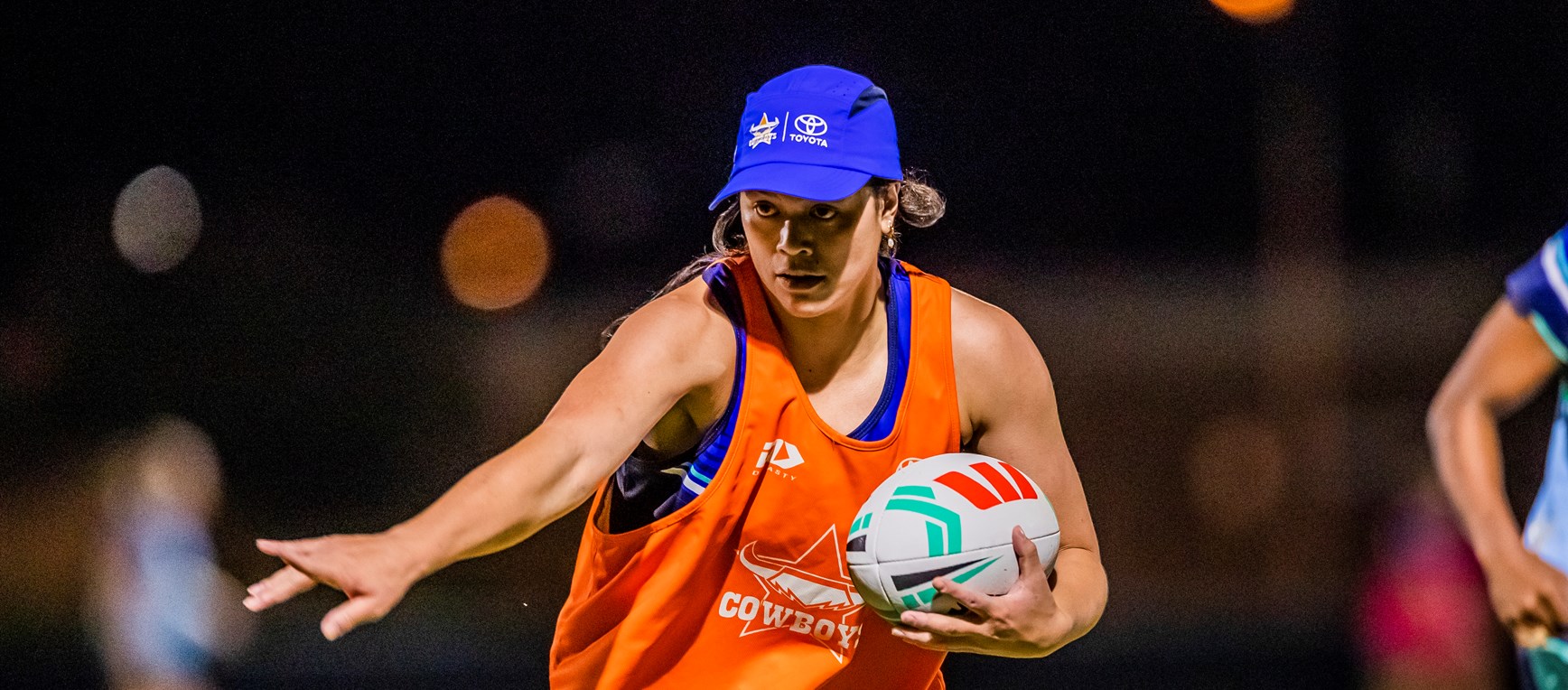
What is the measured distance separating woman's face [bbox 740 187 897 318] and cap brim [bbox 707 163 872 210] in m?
0.03

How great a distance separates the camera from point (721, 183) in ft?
22.5

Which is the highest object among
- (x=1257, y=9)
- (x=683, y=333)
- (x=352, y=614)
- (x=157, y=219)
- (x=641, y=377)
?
(x=1257, y=9)

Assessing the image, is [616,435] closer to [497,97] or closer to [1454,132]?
[497,97]

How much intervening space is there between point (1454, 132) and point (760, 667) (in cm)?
610

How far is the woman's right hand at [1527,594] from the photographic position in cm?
196

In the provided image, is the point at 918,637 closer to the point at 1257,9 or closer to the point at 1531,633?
the point at 1531,633

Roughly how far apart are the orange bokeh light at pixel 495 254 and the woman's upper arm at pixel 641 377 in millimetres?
4776

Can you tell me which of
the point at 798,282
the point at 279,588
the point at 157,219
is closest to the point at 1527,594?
the point at 798,282

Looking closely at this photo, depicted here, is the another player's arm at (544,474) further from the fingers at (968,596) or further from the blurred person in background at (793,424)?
the fingers at (968,596)

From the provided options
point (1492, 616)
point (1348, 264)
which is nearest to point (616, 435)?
point (1492, 616)

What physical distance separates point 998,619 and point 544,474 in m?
0.78

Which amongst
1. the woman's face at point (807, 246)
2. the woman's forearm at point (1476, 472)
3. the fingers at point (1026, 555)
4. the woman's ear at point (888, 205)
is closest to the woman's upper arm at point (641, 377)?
the woman's face at point (807, 246)

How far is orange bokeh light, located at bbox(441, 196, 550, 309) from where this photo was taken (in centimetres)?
729

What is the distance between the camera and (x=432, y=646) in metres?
6.28
